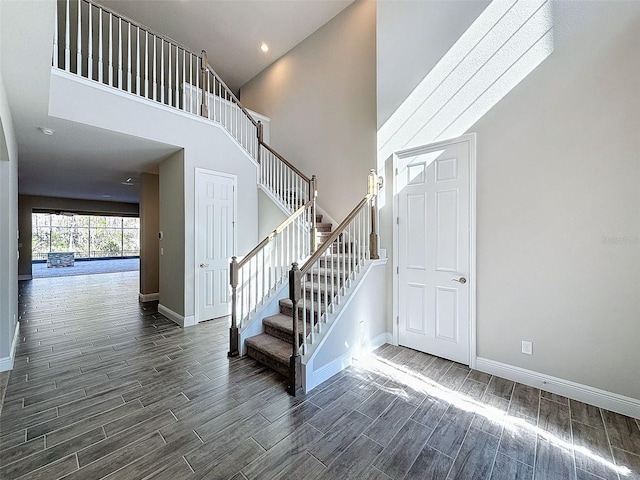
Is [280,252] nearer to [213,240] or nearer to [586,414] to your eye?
[213,240]

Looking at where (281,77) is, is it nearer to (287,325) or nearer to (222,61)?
(222,61)

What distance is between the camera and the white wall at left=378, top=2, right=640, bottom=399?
88.0 inches

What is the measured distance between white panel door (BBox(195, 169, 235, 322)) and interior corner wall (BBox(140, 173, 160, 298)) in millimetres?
2325

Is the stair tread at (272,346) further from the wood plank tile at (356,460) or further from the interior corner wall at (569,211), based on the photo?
the interior corner wall at (569,211)

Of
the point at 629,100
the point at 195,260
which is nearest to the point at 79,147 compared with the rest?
the point at 195,260

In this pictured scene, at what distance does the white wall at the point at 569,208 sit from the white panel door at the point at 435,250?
18 cm

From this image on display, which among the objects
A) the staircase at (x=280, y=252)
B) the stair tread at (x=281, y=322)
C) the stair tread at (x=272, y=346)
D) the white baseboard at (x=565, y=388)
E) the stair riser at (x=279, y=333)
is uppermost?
the staircase at (x=280, y=252)

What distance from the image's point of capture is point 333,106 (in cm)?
538

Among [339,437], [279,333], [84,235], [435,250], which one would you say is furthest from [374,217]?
[84,235]

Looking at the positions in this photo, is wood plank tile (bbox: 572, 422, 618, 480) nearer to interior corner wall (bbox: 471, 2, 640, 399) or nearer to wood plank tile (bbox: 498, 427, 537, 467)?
wood plank tile (bbox: 498, 427, 537, 467)

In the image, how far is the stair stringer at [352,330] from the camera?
8.89 ft

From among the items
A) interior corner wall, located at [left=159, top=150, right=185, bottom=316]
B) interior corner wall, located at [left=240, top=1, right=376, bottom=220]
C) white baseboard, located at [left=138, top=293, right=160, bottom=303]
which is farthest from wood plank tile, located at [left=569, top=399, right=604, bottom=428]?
white baseboard, located at [left=138, top=293, right=160, bottom=303]

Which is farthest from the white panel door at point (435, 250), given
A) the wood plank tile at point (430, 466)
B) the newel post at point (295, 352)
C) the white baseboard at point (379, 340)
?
the newel post at point (295, 352)

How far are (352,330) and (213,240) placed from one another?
9.33 ft
